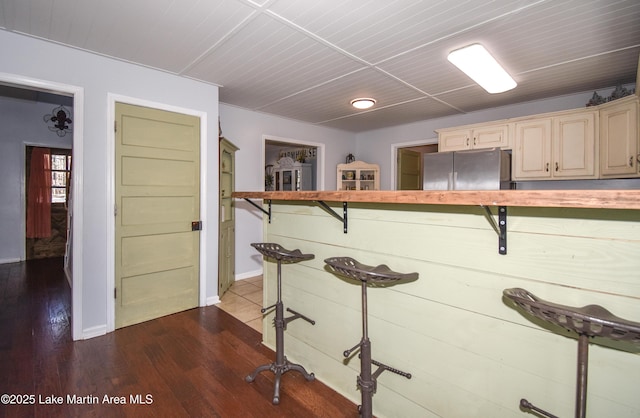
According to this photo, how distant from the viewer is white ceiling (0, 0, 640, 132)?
190 centimetres

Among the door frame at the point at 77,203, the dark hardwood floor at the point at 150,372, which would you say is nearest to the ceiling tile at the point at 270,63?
the door frame at the point at 77,203

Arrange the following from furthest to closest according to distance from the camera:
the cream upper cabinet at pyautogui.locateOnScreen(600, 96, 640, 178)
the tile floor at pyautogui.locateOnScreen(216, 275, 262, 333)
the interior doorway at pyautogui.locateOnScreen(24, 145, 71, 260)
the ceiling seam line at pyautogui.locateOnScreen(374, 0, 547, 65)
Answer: the interior doorway at pyautogui.locateOnScreen(24, 145, 71, 260) < the tile floor at pyautogui.locateOnScreen(216, 275, 262, 333) < the cream upper cabinet at pyautogui.locateOnScreen(600, 96, 640, 178) < the ceiling seam line at pyautogui.locateOnScreen(374, 0, 547, 65)

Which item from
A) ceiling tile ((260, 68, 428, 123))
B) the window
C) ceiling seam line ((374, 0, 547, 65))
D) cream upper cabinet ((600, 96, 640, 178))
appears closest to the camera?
ceiling seam line ((374, 0, 547, 65))

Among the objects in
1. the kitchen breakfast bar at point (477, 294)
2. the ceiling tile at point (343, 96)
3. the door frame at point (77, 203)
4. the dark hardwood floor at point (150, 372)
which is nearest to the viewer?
the kitchen breakfast bar at point (477, 294)

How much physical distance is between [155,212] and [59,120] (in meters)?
3.53

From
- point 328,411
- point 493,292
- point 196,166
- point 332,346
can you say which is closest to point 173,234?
point 196,166

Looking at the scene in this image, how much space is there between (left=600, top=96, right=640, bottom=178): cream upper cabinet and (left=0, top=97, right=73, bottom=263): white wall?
7780 mm

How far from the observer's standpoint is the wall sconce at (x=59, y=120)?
188 inches

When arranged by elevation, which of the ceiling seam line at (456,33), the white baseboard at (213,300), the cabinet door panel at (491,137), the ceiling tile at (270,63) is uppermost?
the ceiling tile at (270,63)

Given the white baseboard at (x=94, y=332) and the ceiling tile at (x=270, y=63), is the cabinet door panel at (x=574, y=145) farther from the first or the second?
the white baseboard at (x=94, y=332)

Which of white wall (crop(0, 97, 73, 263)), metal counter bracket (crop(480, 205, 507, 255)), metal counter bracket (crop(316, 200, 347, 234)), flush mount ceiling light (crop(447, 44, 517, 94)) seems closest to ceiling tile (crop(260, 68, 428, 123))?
flush mount ceiling light (crop(447, 44, 517, 94))

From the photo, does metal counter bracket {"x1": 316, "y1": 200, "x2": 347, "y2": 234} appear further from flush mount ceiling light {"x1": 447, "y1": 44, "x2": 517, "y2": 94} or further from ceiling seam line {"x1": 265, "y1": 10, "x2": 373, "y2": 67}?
flush mount ceiling light {"x1": 447, "y1": 44, "x2": 517, "y2": 94}

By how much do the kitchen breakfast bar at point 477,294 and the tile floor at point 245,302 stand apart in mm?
1191

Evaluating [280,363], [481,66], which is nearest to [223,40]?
[481,66]
